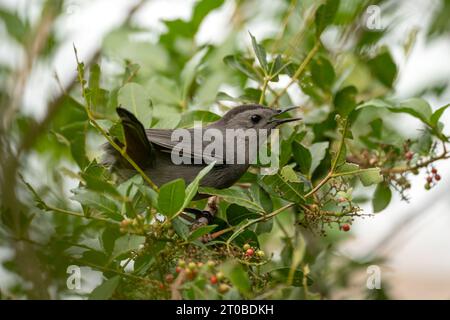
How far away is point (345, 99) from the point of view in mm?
4137

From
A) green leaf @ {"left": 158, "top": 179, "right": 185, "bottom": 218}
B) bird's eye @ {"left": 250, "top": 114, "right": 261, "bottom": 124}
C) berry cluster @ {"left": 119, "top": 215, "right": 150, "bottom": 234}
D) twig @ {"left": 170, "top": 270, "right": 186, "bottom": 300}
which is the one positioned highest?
bird's eye @ {"left": 250, "top": 114, "right": 261, "bottom": 124}

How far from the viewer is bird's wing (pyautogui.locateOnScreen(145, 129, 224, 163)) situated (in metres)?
3.66

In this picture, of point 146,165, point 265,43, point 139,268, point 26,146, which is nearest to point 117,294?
point 139,268

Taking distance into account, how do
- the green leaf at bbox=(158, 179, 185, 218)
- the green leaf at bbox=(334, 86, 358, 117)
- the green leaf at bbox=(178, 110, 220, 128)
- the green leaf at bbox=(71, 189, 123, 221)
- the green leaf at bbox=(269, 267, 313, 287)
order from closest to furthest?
1. the green leaf at bbox=(158, 179, 185, 218)
2. the green leaf at bbox=(71, 189, 123, 221)
3. the green leaf at bbox=(269, 267, 313, 287)
4. the green leaf at bbox=(178, 110, 220, 128)
5. the green leaf at bbox=(334, 86, 358, 117)

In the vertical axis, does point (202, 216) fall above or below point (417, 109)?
below

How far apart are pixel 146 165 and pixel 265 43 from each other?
135 cm

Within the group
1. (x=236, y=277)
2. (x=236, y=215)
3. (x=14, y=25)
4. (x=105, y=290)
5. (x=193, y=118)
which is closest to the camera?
(x=236, y=277)

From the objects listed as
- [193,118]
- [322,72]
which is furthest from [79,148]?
[322,72]

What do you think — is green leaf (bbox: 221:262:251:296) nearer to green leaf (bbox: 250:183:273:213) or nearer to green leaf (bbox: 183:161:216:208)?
green leaf (bbox: 183:161:216:208)

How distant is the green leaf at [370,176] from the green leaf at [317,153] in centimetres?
44

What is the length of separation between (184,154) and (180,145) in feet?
0.22

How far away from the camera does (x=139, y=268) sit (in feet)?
9.27

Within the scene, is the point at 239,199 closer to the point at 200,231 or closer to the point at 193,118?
the point at 200,231

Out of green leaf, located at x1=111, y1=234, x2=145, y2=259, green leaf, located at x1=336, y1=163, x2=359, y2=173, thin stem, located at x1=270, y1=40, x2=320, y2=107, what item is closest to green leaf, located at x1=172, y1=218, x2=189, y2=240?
green leaf, located at x1=111, y1=234, x2=145, y2=259
